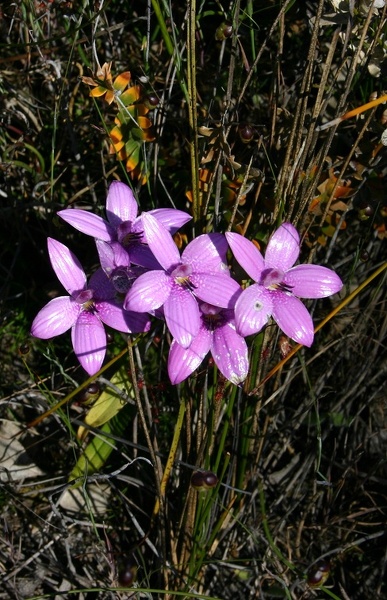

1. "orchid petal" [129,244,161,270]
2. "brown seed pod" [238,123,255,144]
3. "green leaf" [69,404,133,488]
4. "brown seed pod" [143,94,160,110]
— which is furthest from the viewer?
"green leaf" [69,404,133,488]

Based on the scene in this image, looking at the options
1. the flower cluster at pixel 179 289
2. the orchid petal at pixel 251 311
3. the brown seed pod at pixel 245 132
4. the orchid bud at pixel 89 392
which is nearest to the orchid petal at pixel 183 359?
the flower cluster at pixel 179 289

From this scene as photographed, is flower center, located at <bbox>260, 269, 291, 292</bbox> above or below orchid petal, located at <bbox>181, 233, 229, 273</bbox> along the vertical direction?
below

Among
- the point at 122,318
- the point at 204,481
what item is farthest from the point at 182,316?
the point at 204,481

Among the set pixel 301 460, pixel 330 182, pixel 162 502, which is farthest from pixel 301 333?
pixel 301 460

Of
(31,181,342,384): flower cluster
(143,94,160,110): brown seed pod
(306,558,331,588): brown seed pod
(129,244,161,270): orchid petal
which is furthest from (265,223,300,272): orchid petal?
(306,558,331,588): brown seed pod

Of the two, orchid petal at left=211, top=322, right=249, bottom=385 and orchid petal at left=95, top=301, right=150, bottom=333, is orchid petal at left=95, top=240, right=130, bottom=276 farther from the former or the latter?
orchid petal at left=211, top=322, right=249, bottom=385

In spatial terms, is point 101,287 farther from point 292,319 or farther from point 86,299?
point 292,319

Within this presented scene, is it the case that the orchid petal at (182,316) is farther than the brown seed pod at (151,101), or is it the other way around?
the brown seed pod at (151,101)

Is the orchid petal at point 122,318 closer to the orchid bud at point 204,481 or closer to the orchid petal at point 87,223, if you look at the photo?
the orchid petal at point 87,223
